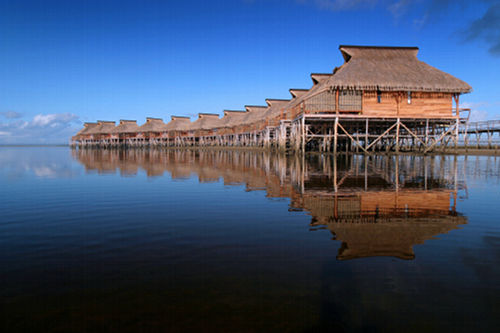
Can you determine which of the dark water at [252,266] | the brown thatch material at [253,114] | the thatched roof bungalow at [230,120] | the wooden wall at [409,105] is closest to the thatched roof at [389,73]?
the wooden wall at [409,105]

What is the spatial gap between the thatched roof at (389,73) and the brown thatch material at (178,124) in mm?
52292

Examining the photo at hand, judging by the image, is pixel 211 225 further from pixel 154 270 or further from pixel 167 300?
pixel 167 300

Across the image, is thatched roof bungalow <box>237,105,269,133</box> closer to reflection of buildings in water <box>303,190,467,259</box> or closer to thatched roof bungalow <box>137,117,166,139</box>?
thatched roof bungalow <box>137,117,166,139</box>

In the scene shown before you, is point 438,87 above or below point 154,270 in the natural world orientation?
above

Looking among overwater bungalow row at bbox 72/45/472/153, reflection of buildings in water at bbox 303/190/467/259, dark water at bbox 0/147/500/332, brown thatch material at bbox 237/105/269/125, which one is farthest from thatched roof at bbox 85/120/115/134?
reflection of buildings in water at bbox 303/190/467/259

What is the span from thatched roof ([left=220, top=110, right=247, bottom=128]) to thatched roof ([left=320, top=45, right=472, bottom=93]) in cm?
3341

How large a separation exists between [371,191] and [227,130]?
53384 millimetres

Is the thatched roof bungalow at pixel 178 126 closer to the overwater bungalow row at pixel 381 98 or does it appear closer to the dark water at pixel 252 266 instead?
the overwater bungalow row at pixel 381 98

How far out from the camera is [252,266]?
3.67 metres

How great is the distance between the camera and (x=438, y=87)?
84.2ft

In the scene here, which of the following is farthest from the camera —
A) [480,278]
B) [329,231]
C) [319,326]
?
[329,231]

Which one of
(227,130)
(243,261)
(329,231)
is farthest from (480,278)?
(227,130)

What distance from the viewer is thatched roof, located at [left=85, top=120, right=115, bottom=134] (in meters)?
88.1

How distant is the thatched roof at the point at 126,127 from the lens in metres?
83.8
